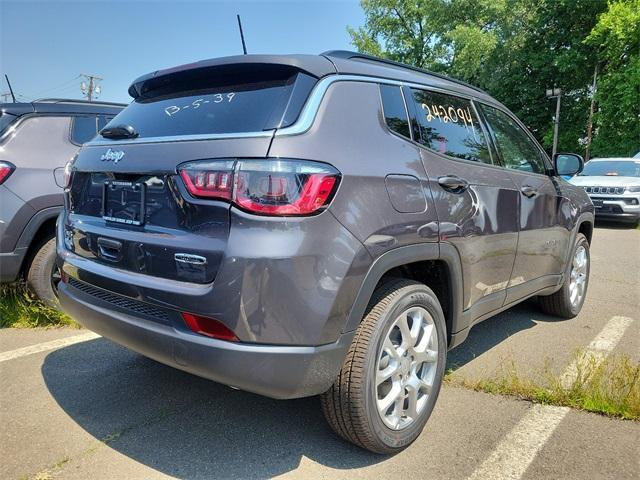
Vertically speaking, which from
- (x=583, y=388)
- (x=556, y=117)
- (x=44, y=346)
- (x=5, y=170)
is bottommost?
(x=44, y=346)

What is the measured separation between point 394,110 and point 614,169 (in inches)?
490

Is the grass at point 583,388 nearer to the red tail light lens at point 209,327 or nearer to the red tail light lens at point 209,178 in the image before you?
the red tail light lens at point 209,327

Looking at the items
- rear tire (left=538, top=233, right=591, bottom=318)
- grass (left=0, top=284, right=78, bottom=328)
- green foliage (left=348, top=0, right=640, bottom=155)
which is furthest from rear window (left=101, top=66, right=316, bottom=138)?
green foliage (left=348, top=0, right=640, bottom=155)

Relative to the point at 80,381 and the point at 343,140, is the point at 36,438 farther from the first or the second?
the point at 343,140

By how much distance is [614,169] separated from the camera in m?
12.8

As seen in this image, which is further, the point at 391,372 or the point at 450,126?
the point at 450,126

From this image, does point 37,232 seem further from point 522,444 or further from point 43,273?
point 522,444

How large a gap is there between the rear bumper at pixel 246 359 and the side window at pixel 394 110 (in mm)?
1064

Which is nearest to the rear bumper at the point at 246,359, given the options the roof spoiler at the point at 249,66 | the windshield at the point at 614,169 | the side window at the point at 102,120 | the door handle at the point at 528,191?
the roof spoiler at the point at 249,66

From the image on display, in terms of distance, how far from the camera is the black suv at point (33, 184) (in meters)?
3.92

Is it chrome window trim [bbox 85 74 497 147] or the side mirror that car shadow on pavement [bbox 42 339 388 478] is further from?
the side mirror

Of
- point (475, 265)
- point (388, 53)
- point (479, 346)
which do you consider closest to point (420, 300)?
point (475, 265)

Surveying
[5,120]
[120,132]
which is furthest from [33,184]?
[120,132]

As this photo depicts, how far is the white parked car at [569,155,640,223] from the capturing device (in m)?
11.5
